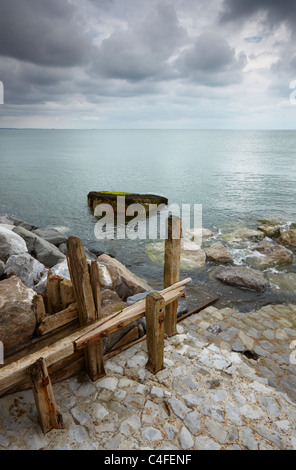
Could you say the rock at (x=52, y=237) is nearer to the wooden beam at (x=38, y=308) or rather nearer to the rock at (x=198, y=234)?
the rock at (x=198, y=234)

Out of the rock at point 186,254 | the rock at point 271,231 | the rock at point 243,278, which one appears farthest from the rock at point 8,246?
the rock at point 271,231

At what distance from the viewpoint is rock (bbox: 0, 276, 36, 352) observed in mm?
4555

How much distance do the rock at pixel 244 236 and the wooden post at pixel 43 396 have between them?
14159 millimetres

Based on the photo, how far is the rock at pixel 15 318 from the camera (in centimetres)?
455

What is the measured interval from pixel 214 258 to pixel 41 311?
10.2m

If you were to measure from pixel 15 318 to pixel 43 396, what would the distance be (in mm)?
1321

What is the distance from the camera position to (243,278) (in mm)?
11188

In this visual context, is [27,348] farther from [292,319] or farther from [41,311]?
[292,319]

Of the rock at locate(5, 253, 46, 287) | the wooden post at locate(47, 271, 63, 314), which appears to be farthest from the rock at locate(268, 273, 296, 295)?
the rock at locate(5, 253, 46, 287)

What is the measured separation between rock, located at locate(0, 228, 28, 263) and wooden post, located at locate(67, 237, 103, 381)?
4065 mm

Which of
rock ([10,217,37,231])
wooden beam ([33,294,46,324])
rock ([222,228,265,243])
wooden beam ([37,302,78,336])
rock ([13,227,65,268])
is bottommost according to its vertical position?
rock ([222,228,265,243])

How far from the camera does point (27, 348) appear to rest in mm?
4723

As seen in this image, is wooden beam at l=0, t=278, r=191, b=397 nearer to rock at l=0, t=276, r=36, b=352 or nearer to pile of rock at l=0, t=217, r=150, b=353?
rock at l=0, t=276, r=36, b=352
